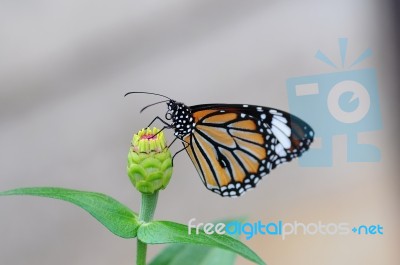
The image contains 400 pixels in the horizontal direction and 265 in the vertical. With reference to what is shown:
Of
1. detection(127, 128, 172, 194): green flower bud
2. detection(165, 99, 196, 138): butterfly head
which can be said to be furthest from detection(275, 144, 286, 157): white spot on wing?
detection(127, 128, 172, 194): green flower bud

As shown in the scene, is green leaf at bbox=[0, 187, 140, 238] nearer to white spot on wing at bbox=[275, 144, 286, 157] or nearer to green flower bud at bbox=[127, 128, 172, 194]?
green flower bud at bbox=[127, 128, 172, 194]

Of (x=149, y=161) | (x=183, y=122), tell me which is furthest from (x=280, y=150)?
(x=149, y=161)

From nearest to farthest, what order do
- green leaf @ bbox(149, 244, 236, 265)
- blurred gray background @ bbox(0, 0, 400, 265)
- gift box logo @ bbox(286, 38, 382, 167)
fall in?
1. green leaf @ bbox(149, 244, 236, 265)
2. gift box logo @ bbox(286, 38, 382, 167)
3. blurred gray background @ bbox(0, 0, 400, 265)

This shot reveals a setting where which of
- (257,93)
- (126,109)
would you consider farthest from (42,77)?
(257,93)

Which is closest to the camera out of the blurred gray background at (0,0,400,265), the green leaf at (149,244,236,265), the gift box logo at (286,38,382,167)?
the green leaf at (149,244,236,265)

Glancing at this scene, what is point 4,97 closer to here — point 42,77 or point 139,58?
point 42,77
